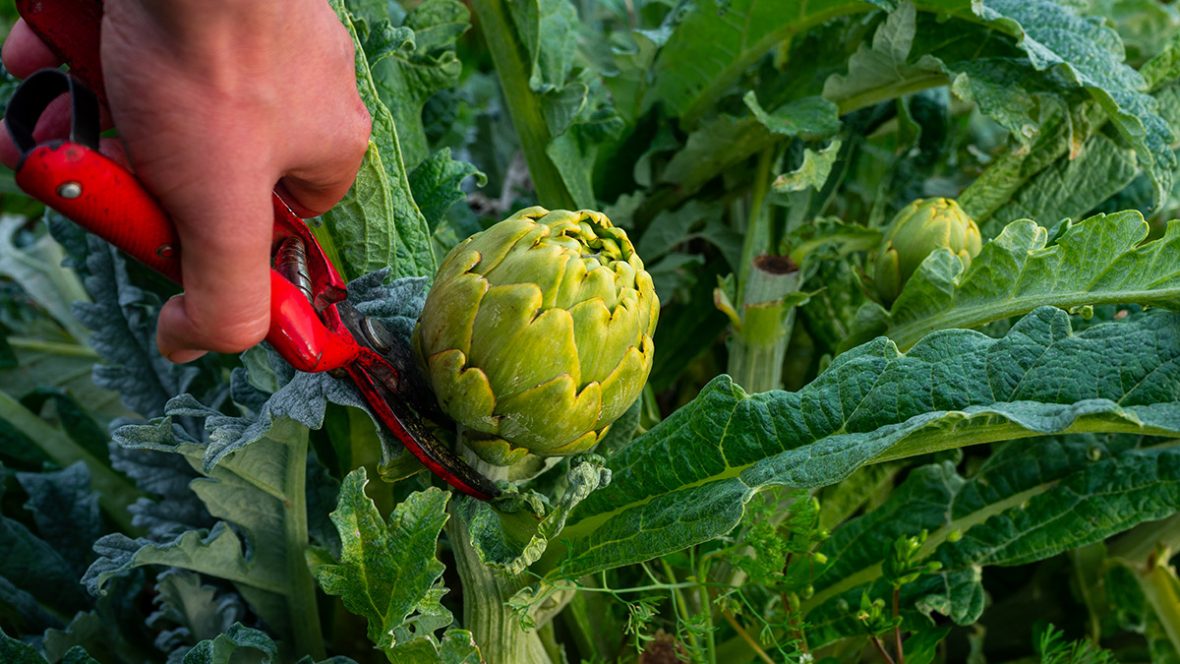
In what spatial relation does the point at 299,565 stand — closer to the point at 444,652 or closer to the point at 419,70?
the point at 444,652

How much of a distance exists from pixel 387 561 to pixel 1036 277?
411 millimetres

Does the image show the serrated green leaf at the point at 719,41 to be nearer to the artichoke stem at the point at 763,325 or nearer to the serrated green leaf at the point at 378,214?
the artichoke stem at the point at 763,325

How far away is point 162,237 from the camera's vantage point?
1.20ft

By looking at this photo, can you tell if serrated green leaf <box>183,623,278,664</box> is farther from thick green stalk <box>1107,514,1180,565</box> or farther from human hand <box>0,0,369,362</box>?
thick green stalk <box>1107,514,1180,565</box>

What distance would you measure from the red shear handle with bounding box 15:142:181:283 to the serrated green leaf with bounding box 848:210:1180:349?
0.45 metres

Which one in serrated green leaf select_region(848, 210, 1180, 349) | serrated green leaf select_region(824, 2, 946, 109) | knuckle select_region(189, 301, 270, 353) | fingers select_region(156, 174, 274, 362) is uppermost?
fingers select_region(156, 174, 274, 362)

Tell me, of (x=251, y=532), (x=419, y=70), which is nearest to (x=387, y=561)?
(x=251, y=532)

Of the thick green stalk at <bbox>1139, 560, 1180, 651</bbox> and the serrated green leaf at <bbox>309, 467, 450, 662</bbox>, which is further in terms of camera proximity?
the thick green stalk at <bbox>1139, 560, 1180, 651</bbox>

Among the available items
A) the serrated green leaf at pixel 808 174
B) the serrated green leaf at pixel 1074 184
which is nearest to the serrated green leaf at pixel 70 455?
the serrated green leaf at pixel 808 174

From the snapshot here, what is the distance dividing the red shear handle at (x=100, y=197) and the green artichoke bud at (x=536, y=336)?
0.15 m

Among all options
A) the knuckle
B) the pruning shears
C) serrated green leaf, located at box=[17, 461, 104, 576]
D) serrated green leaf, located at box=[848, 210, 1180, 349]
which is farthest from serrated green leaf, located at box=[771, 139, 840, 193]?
serrated green leaf, located at box=[17, 461, 104, 576]

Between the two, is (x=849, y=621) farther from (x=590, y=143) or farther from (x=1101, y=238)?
(x=590, y=143)

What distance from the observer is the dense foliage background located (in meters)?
0.52

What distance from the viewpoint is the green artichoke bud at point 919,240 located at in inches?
26.0
